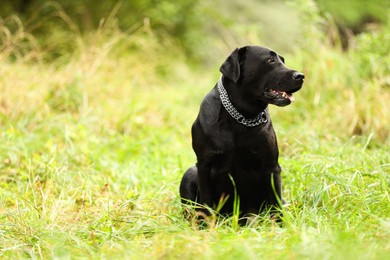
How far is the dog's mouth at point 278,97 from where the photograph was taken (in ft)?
10.2

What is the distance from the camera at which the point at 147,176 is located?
450 centimetres

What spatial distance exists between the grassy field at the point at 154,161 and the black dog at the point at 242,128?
0.20 meters

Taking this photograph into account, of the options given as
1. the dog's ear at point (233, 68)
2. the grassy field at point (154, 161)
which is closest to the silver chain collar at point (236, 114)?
the dog's ear at point (233, 68)

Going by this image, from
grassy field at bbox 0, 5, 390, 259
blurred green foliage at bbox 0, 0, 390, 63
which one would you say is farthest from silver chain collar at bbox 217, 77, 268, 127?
blurred green foliage at bbox 0, 0, 390, 63

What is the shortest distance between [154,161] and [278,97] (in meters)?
2.04

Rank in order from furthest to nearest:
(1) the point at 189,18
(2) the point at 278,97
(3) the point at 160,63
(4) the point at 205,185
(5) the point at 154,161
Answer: (1) the point at 189,18
(3) the point at 160,63
(5) the point at 154,161
(4) the point at 205,185
(2) the point at 278,97

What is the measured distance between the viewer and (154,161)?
4941 mm

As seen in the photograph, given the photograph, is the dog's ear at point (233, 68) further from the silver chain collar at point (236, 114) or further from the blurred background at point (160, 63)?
the blurred background at point (160, 63)

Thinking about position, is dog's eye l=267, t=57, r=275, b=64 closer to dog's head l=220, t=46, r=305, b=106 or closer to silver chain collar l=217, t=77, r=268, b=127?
dog's head l=220, t=46, r=305, b=106

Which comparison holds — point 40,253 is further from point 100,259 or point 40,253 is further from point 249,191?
point 249,191

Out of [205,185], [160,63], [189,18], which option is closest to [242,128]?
[205,185]

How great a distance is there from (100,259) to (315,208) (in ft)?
4.03

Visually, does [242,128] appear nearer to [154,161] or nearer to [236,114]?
[236,114]

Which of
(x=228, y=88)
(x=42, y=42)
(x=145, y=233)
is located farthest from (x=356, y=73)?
(x=42, y=42)
